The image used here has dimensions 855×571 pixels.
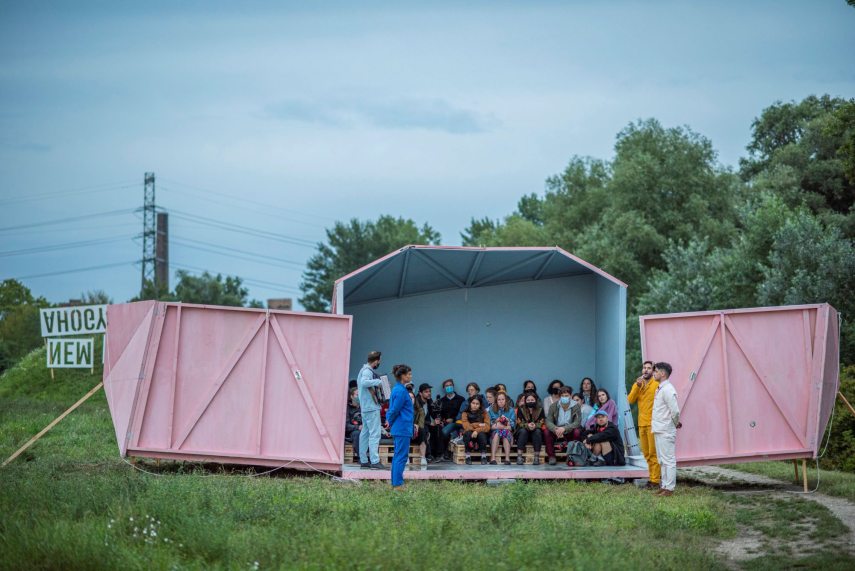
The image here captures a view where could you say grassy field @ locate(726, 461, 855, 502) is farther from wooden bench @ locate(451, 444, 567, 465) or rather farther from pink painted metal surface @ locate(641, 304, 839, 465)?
wooden bench @ locate(451, 444, 567, 465)

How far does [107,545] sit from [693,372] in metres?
8.64

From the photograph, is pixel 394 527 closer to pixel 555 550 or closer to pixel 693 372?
pixel 555 550

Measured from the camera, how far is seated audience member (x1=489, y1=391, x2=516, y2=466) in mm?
16000

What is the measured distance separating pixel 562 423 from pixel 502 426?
966 millimetres

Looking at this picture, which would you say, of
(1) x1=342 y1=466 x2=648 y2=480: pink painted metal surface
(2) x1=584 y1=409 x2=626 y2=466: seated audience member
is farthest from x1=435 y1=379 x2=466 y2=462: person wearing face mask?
(2) x1=584 y1=409 x2=626 y2=466: seated audience member

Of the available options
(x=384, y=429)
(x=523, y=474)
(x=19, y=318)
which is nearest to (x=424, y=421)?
(x=384, y=429)

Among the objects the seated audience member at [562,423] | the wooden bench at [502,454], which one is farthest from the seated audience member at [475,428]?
the seated audience member at [562,423]

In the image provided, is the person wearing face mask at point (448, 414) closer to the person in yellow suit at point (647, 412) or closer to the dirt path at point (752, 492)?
the person in yellow suit at point (647, 412)

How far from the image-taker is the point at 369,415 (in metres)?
14.8

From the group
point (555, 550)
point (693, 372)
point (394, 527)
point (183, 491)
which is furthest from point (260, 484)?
point (693, 372)

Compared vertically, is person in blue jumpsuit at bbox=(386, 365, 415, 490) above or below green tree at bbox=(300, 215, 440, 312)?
below

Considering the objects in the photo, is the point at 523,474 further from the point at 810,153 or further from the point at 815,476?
the point at 810,153

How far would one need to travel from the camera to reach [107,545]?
855cm

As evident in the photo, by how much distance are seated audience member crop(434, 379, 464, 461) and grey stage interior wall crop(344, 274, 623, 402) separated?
1.27 m
